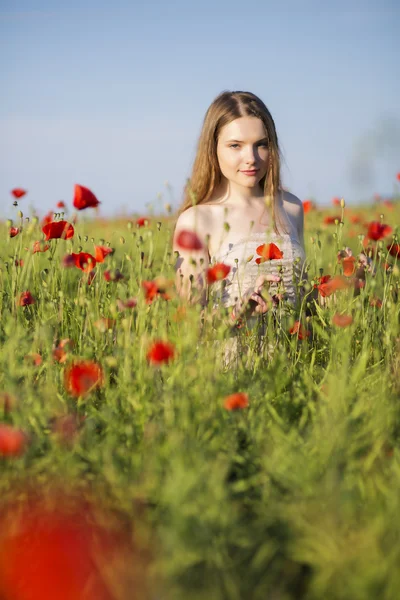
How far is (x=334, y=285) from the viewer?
7.54ft

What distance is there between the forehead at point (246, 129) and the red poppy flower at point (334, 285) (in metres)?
0.85

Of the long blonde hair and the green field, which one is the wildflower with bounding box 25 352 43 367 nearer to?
the green field

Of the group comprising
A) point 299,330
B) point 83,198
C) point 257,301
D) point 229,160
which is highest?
point 229,160

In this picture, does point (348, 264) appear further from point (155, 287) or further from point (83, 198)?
point (83, 198)

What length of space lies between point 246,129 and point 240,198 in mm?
324

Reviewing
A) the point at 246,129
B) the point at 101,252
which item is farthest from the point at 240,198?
the point at 101,252

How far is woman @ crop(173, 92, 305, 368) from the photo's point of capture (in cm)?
295

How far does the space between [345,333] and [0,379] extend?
1223 millimetres

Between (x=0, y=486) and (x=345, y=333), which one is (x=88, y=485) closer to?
(x=0, y=486)

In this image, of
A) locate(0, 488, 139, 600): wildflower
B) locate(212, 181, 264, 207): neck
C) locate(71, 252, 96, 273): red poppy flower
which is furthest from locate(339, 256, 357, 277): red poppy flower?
locate(0, 488, 139, 600): wildflower

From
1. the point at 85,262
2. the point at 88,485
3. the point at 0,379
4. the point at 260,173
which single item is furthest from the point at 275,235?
the point at 88,485

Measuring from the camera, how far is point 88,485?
5.76 ft

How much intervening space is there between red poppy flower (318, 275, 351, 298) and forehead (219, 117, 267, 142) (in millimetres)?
849

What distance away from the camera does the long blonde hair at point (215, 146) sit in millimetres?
3129
